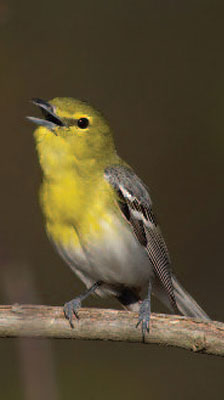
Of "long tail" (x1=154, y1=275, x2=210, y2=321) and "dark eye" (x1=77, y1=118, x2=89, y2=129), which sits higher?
"dark eye" (x1=77, y1=118, x2=89, y2=129)

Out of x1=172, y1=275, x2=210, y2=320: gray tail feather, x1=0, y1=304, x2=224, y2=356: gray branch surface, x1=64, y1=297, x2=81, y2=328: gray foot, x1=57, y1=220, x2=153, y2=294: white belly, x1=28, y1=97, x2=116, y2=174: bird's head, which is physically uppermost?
x1=28, y1=97, x2=116, y2=174: bird's head

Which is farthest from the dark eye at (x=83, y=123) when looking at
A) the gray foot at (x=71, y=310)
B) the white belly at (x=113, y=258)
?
the gray foot at (x=71, y=310)

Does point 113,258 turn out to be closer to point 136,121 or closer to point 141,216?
point 141,216

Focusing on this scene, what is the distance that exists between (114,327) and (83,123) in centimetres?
122

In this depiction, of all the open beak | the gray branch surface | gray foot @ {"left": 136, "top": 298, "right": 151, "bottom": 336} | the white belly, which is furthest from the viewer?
the white belly

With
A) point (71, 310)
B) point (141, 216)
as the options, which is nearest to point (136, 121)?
point (141, 216)

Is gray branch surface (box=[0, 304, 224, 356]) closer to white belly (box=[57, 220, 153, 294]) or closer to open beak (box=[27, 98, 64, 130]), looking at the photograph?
white belly (box=[57, 220, 153, 294])

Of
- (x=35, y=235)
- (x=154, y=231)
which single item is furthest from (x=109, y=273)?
(x=35, y=235)

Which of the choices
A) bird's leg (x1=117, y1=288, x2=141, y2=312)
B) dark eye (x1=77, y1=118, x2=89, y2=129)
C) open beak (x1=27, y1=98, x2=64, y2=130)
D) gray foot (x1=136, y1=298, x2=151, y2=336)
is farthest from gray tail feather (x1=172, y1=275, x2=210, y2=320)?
open beak (x1=27, y1=98, x2=64, y2=130)

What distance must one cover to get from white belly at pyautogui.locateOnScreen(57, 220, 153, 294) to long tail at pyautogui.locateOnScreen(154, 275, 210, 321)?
26 centimetres

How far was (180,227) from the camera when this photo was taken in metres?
5.66

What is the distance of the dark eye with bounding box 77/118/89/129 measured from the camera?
12.3ft

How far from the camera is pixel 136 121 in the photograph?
5.70m

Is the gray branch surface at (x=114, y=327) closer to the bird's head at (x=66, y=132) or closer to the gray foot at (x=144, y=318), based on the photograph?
the gray foot at (x=144, y=318)
